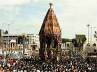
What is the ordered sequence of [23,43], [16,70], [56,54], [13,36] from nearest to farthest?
[16,70] → [56,54] → [23,43] → [13,36]

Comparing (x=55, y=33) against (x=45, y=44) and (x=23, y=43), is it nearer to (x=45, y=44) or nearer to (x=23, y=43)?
(x=45, y=44)

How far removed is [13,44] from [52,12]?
40.9m

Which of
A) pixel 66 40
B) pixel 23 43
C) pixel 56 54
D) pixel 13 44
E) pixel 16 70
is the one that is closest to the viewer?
pixel 16 70

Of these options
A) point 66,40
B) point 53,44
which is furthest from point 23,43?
point 53,44

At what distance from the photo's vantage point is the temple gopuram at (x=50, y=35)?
6206 cm

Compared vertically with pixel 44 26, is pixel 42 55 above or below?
below

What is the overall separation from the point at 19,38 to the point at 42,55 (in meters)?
53.7

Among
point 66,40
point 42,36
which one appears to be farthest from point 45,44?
point 66,40

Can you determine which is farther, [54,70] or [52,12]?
[52,12]

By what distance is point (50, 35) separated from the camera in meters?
62.7

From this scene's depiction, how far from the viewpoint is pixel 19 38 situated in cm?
11606

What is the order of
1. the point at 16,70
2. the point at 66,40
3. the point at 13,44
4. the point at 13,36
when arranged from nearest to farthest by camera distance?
the point at 16,70
the point at 13,44
the point at 13,36
the point at 66,40

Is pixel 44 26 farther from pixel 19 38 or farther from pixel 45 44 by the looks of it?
pixel 19 38

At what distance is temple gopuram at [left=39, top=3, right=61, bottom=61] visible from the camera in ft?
204
